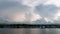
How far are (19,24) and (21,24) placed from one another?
149 cm

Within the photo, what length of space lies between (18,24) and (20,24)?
139 cm

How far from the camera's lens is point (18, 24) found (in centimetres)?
9931

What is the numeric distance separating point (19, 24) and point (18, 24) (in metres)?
0.91

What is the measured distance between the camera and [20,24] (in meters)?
99.9

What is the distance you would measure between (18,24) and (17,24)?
902mm

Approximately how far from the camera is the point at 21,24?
326 ft

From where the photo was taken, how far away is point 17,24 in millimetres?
98625

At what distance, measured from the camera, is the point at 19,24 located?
100 m

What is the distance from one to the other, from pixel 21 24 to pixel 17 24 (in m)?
2.59

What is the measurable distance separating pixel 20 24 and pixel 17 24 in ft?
7.36

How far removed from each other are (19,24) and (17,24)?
1.81m
